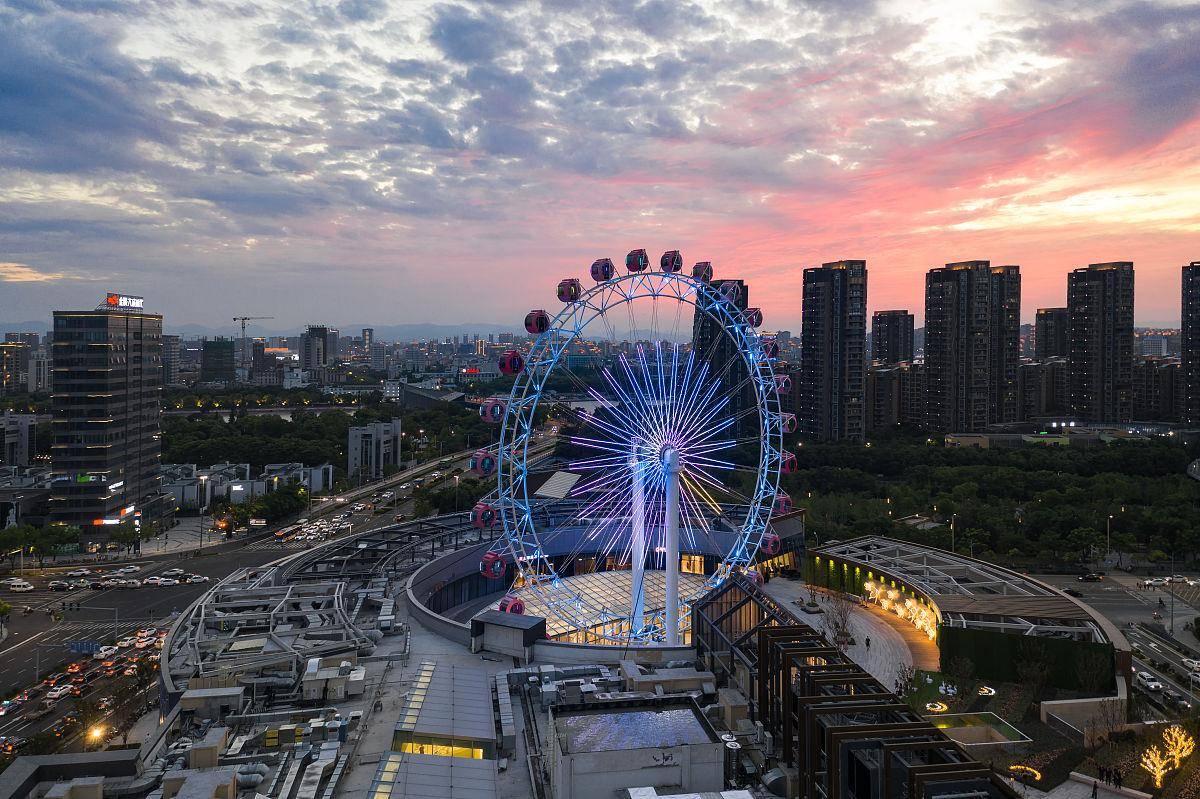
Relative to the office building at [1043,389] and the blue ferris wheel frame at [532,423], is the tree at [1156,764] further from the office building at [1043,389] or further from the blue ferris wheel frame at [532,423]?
the office building at [1043,389]

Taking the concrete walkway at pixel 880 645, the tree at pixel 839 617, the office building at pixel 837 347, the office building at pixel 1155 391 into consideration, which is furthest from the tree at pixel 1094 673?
the office building at pixel 1155 391

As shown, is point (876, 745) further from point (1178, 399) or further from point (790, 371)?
point (1178, 399)

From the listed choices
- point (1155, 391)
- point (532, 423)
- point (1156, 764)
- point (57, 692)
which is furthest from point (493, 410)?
point (1155, 391)

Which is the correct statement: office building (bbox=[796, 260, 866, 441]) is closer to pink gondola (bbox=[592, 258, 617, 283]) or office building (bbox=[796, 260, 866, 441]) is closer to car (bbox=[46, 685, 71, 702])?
pink gondola (bbox=[592, 258, 617, 283])

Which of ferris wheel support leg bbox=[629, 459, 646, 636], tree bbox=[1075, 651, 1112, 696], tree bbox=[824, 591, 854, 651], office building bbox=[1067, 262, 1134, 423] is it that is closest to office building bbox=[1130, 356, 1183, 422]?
office building bbox=[1067, 262, 1134, 423]

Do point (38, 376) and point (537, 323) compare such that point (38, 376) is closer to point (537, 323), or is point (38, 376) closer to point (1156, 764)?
point (537, 323)
